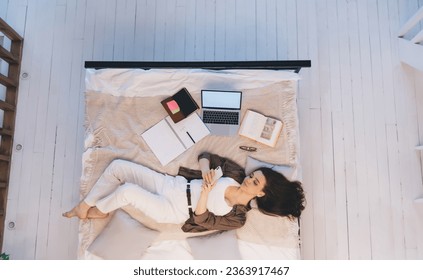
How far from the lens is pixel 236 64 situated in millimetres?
2271

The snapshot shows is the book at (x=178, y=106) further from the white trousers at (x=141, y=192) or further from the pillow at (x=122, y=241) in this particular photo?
the pillow at (x=122, y=241)

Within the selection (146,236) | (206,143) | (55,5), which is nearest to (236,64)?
(206,143)

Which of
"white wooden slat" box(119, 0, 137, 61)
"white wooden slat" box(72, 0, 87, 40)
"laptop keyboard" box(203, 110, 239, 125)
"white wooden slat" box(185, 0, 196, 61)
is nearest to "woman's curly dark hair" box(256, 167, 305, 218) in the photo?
"laptop keyboard" box(203, 110, 239, 125)

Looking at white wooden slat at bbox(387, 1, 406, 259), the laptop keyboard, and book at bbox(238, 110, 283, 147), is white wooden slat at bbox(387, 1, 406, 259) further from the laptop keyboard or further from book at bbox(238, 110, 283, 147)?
the laptop keyboard

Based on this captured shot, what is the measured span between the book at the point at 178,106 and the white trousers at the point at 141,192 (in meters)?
0.39

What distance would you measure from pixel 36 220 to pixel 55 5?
1727mm

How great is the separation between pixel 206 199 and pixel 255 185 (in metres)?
0.31

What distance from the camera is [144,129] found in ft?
7.52

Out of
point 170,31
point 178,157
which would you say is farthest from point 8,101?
point 178,157

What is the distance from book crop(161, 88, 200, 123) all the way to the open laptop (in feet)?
0.28

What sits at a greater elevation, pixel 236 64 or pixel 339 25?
pixel 339 25
